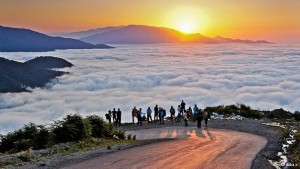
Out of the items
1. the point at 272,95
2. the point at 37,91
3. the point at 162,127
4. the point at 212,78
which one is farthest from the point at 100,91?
the point at 162,127

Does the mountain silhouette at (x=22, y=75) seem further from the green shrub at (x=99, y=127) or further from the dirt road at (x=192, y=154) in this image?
the dirt road at (x=192, y=154)

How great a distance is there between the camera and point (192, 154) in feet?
57.5

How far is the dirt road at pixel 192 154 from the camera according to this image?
1514 centimetres

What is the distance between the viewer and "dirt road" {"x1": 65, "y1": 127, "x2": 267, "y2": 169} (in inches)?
596

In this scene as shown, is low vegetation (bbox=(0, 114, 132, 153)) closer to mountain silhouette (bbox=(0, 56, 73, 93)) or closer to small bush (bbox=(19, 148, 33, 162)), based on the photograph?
small bush (bbox=(19, 148, 33, 162))

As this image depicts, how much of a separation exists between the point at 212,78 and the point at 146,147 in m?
163

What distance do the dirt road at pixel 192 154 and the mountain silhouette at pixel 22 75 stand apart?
135m

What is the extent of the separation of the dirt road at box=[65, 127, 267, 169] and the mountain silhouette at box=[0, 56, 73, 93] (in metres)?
135

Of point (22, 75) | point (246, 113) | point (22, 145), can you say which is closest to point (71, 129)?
point (22, 145)

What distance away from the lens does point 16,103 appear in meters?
142

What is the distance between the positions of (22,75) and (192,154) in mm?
148712

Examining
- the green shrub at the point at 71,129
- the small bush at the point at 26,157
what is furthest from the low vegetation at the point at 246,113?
the small bush at the point at 26,157

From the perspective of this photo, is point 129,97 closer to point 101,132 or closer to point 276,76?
point 276,76

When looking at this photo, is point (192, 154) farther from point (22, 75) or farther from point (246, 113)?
point (22, 75)
